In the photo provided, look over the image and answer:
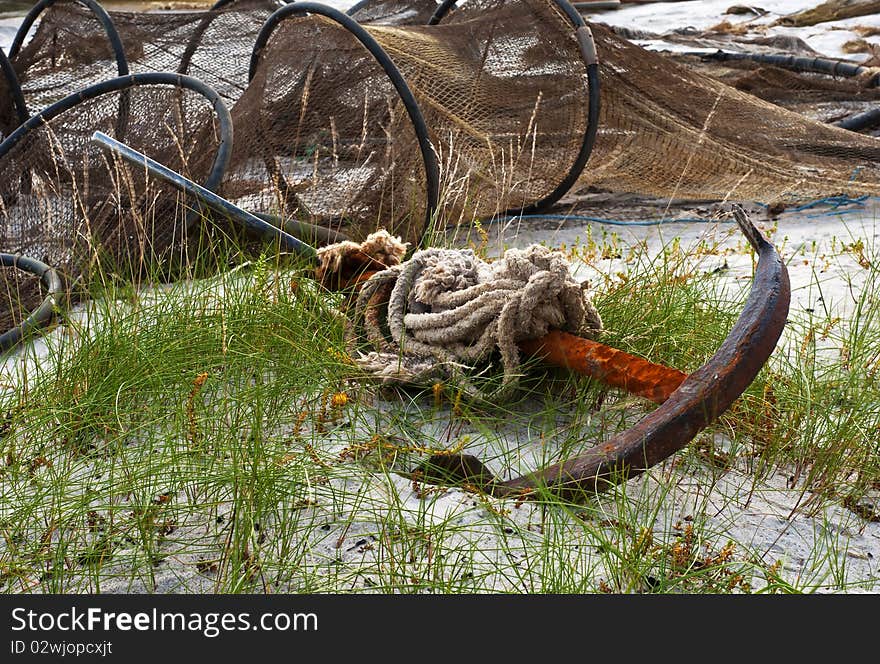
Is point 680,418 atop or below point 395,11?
below

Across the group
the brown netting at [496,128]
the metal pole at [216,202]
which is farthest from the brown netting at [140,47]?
the metal pole at [216,202]

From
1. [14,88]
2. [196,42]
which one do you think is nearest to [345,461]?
[14,88]

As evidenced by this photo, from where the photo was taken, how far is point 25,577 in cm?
204

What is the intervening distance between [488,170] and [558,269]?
204cm

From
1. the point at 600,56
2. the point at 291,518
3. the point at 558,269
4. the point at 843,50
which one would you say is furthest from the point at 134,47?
the point at 843,50

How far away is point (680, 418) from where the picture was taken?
2.09 meters

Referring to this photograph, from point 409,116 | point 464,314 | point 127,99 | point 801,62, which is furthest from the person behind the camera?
point 801,62

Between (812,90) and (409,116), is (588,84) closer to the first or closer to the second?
(409,116)

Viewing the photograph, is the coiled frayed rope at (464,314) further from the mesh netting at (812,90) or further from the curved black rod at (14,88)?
the mesh netting at (812,90)

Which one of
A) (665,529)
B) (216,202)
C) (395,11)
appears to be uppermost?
(395,11)

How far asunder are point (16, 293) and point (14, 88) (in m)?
2.35

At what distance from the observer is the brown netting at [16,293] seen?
388 centimetres

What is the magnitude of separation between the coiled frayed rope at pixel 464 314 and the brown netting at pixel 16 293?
5.50 ft

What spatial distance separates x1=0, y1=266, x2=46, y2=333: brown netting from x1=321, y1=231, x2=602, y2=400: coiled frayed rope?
1.68 meters
